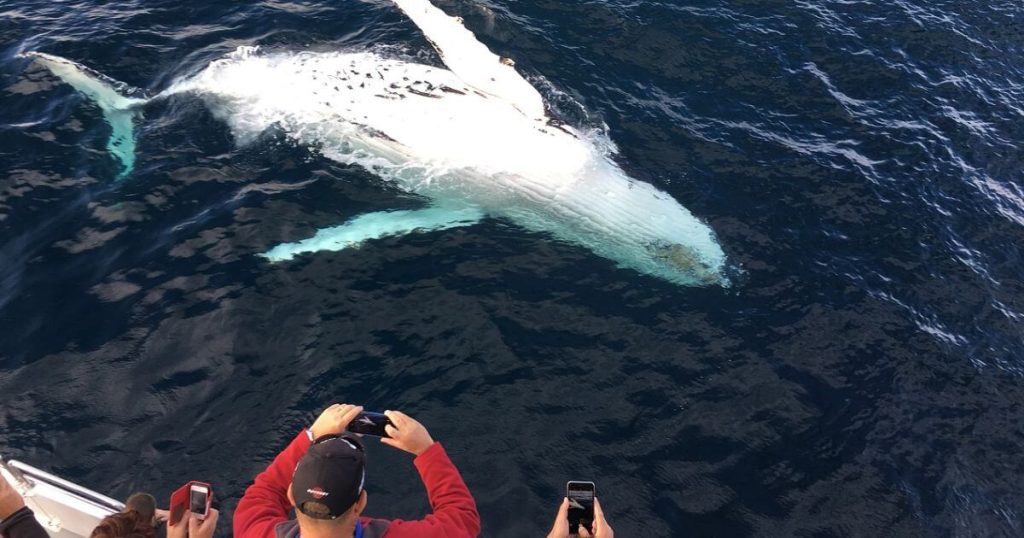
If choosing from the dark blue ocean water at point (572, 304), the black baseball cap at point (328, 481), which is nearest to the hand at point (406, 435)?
the black baseball cap at point (328, 481)

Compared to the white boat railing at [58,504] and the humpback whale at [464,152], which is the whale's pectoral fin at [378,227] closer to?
the humpback whale at [464,152]

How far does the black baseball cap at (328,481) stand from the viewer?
491cm

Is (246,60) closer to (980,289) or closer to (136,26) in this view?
(136,26)

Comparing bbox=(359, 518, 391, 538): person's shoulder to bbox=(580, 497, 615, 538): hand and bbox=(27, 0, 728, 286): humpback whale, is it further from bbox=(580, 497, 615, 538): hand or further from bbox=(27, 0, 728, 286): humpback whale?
bbox=(27, 0, 728, 286): humpback whale

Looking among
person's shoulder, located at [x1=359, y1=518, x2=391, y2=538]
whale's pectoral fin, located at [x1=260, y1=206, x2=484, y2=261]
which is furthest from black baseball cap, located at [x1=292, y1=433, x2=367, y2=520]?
whale's pectoral fin, located at [x1=260, y1=206, x2=484, y2=261]

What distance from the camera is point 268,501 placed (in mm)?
6031

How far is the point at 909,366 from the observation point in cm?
1187

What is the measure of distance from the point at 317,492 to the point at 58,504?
416 centimetres

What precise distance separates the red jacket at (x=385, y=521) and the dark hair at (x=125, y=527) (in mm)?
652

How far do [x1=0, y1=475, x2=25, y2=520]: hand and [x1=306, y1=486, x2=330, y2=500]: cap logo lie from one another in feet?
9.73

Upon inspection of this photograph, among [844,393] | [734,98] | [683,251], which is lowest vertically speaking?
[844,393]

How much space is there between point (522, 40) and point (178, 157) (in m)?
8.22

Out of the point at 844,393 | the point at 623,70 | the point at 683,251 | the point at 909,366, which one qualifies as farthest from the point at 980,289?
the point at 623,70

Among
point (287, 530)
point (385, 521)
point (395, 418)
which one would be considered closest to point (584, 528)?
point (385, 521)
